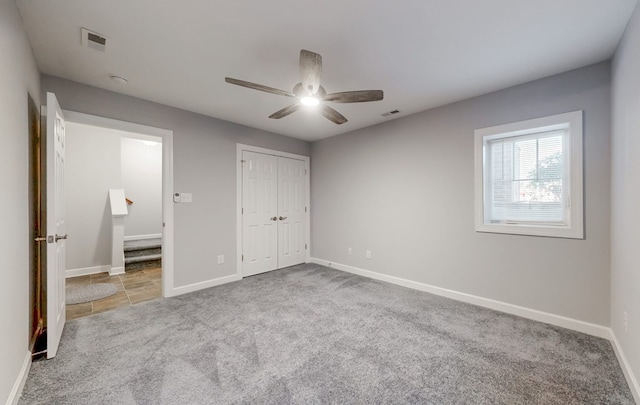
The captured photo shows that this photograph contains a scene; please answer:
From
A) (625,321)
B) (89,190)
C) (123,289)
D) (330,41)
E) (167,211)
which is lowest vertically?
(123,289)

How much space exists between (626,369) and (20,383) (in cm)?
400

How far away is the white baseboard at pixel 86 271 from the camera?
13.7ft

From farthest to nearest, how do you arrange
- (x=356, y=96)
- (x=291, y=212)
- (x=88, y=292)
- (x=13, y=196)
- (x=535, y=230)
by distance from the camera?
(x=291, y=212), (x=88, y=292), (x=535, y=230), (x=356, y=96), (x=13, y=196)

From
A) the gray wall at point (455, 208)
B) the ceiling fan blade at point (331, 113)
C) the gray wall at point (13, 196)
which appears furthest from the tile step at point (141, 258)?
the ceiling fan blade at point (331, 113)

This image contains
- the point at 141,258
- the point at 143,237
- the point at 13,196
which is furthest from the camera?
the point at 143,237

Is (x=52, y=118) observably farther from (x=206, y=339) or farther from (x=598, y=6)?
(x=598, y=6)

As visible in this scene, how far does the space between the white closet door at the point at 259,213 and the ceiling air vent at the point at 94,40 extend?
2.16 m

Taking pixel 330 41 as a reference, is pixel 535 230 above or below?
below

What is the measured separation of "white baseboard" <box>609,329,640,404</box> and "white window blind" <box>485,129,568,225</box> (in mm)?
1037

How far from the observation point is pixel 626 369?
1.78 meters

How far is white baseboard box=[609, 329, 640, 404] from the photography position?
5.13ft

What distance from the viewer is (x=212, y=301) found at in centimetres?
313

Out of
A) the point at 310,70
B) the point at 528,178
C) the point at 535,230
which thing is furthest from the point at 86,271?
the point at 528,178

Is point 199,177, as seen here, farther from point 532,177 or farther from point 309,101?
point 532,177
